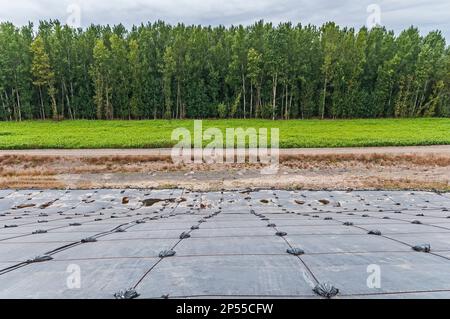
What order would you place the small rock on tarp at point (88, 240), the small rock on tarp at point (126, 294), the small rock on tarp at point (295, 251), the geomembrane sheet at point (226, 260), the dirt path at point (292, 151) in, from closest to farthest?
the small rock on tarp at point (126, 294)
the geomembrane sheet at point (226, 260)
the small rock on tarp at point (295, 251)
the small rock on tarp at point (88, 240)
the dirt path at point (292, 151)

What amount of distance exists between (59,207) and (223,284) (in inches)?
389

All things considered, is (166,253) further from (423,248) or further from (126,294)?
(423,248)

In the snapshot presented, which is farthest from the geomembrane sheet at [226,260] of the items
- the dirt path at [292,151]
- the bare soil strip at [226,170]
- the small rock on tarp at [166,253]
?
the dirt path at [292,151]

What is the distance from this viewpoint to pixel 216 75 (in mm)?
43312

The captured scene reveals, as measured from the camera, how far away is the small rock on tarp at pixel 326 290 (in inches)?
98.9

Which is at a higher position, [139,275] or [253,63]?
[253,63]

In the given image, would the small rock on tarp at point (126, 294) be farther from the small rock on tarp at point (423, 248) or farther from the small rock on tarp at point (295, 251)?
the small rock on tarp at point (423, 248)

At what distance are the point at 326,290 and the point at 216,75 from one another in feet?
140

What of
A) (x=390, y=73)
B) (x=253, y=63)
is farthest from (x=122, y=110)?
(x=390, y=73)

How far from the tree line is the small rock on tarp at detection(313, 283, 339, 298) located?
132 ft

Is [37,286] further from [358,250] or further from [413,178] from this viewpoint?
[413,178]

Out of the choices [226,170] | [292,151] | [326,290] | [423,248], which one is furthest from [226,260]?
[292,151]

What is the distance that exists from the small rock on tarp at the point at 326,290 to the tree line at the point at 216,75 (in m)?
40.3

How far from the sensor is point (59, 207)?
35.6 ft
